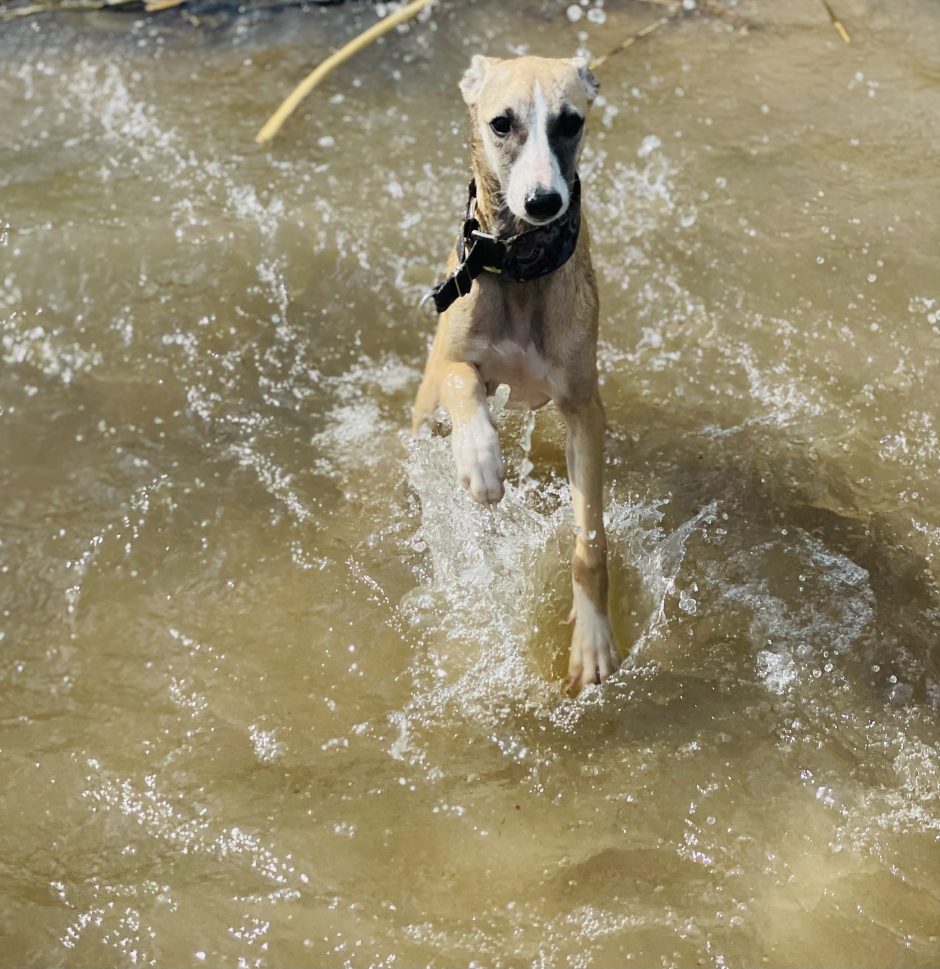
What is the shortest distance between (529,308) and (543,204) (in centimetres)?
50

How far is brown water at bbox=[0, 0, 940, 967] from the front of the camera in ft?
9.39

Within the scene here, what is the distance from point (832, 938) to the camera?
2727 millimetres

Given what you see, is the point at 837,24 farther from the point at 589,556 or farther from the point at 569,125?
the point at 589,556

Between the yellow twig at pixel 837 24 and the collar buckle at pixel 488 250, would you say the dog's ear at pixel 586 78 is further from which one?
the yellow twig at pixel 837 24

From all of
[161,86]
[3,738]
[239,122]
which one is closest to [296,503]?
[3,738]

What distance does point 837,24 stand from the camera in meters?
6.15

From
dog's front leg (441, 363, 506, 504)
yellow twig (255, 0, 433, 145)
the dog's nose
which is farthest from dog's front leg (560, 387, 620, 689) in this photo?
yellow twig (255, 0, 433, 145)

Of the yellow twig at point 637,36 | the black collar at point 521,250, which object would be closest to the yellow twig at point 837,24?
the yellow twig at point 637,36

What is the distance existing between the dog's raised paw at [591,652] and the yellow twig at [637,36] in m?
3.63

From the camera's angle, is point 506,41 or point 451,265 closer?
point 451,265

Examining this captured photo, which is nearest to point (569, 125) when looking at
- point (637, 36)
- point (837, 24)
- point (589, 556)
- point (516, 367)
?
point (516, 367)

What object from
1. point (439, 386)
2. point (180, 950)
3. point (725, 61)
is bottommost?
point (180, 950)

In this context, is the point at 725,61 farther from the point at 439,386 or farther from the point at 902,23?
the point at 439,386

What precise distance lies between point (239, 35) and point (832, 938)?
5.57m
